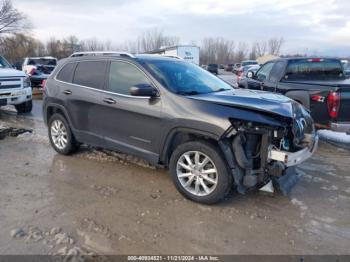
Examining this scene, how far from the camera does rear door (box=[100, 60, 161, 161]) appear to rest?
450 centimetres

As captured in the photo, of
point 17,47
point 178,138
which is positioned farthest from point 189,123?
point 17,47

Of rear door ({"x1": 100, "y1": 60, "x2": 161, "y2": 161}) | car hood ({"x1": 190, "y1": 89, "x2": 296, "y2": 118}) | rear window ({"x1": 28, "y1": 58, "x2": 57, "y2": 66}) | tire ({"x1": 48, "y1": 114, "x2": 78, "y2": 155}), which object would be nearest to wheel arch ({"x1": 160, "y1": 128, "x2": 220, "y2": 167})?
rear door ({"x1": 100, "y1": 60, "x2": 161, "y2": 161})

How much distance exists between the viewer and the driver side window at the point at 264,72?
320 inches

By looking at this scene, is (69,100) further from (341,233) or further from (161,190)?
(341,233)

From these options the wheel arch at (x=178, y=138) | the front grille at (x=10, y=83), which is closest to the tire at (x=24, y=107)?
the front grille at (x=10, y=83)

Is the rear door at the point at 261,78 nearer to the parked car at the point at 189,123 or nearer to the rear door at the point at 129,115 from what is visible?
the parked car at the point at 189,123

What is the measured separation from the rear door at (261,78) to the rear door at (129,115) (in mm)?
4199

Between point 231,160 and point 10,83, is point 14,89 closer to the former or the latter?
point 10,83

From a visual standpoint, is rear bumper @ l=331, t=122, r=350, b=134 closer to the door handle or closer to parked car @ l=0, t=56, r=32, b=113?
the door handle

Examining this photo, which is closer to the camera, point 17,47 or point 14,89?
point 14,89

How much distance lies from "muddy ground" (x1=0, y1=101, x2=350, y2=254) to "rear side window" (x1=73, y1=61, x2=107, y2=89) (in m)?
1.35

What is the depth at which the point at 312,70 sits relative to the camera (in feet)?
24.3

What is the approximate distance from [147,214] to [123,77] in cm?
212

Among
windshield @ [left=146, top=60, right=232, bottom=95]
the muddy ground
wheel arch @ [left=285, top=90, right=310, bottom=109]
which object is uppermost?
windshield @ [left=146, top=60, right=232, bottom=95]
